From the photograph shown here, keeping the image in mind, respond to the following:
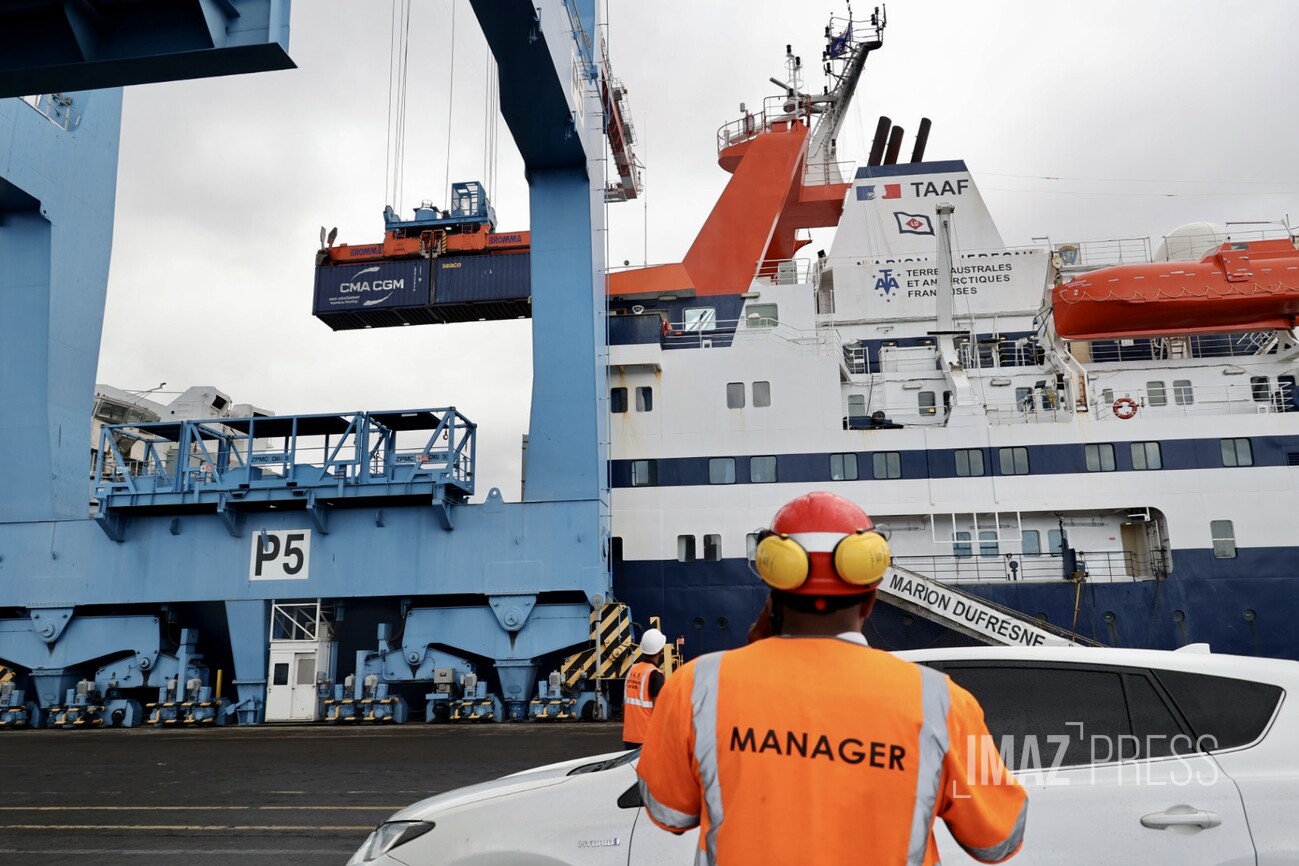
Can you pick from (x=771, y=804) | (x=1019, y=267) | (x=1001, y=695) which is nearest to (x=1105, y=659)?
(x=1001, y=695)

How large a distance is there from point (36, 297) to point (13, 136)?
287cm

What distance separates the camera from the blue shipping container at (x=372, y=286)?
2920 cm

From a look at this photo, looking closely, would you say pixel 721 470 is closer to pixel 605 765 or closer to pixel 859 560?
pixel 605 765

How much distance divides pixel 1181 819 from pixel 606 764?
6.69ft

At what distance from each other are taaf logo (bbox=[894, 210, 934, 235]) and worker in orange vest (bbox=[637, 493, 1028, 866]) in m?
21.5

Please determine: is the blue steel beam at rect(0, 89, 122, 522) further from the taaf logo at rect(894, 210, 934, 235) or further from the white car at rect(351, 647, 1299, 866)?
the taaf logo at rect(894, 210, 934, 235)

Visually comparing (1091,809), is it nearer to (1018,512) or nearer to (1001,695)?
(1001,695)

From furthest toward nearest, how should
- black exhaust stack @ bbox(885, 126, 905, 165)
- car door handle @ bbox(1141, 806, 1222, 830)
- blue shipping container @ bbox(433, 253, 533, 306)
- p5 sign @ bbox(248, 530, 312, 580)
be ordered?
blue shipping container @ bbox(433, 253, 533, 306)
black exhaust stack @ bbox(885, 126, 905, 165)
p5 sign @ bbox(248, 530, 312, 580)
car door handle @ bbox(1141, 806, 1222, 830)

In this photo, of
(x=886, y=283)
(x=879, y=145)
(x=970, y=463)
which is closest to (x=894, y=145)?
(x=879, y=145)

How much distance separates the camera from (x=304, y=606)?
17016 millimetres

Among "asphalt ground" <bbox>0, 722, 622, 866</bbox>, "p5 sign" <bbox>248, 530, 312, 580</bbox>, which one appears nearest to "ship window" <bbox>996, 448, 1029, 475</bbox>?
"asphalt ground" <bbox>0, 722, 622, 866</bbox>

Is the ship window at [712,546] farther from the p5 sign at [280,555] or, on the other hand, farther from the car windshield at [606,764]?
the car windshield at [606,764]

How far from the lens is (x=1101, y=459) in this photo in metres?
17.4

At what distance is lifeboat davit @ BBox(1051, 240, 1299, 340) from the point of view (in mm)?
17891
